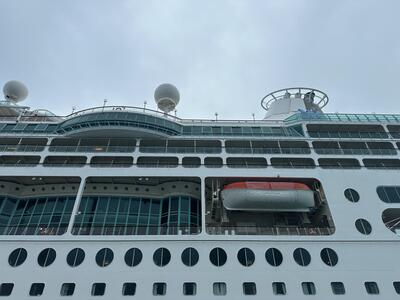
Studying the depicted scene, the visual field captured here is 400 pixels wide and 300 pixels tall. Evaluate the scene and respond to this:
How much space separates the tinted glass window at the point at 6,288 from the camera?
1334 centimetres

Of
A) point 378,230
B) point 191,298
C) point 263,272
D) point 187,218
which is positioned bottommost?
point 191,298

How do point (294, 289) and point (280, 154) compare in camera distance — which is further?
point (280, 154)

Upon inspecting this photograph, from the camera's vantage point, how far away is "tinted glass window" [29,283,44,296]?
43.7 ft

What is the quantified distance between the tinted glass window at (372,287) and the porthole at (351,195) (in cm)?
517

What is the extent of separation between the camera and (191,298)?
13.2 meters

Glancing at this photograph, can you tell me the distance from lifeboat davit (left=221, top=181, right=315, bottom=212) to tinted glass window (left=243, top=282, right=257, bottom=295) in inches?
200

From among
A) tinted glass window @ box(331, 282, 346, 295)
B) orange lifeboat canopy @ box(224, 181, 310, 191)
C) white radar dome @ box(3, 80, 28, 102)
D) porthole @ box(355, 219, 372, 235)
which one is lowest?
tinted glass window @ box(331, 282, 346, 295)

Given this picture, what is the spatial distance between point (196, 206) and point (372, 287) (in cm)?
1177

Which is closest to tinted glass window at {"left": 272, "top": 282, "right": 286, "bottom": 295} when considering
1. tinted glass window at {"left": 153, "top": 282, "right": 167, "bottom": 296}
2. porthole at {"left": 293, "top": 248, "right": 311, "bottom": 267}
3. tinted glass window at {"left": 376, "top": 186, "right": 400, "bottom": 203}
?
porthole at {"left": 293, "top": 248, "right": 311, "bottom": 267}

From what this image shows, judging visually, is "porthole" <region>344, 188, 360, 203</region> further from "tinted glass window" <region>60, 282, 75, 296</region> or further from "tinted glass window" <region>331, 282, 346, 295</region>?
"tinted glass window" <region>60, 282, 75, 296</region>

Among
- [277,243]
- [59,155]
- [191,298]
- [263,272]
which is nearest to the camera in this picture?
[191,298]

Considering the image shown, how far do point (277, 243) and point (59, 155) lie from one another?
16547 millimetres

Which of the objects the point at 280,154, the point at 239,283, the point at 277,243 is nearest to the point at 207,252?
the point at 239,283

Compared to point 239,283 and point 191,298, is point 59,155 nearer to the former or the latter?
point 191,298
